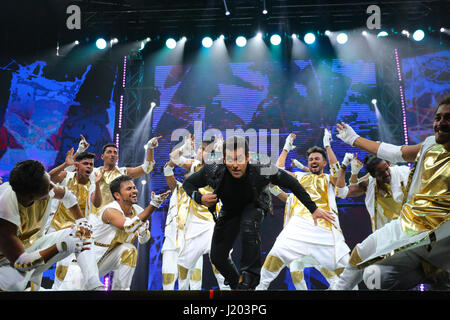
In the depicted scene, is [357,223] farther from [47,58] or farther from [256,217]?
[47,58]

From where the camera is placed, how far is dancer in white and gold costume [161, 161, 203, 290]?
18.1 feet

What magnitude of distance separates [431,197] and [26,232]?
9.59 ft

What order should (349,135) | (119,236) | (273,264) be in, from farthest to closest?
(273,264) → (119,236) → (349,135)

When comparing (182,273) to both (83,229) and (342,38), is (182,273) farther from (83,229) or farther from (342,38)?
(342,38)

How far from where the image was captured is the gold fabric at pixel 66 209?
17.6 ft

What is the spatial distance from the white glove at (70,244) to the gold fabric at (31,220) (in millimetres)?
343

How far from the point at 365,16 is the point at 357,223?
12.3ft

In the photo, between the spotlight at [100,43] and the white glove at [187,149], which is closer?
the white glove at [187,149]

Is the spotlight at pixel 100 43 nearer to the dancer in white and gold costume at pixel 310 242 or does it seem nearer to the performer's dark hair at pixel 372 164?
the dancer in white and gold costume at pixel 310 242

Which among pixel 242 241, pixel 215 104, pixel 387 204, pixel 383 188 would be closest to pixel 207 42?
pixel 215 104

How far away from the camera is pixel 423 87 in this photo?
7.67 metres

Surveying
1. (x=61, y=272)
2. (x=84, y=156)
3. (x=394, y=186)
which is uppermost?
(x=84, y=156)

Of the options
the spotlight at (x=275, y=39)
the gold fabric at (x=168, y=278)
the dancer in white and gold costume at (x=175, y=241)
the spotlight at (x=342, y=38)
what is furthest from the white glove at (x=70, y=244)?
the spotlight at (x=342, y=38)
